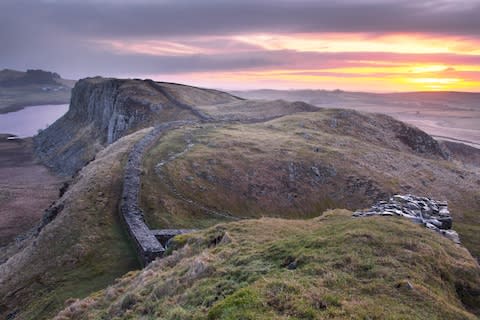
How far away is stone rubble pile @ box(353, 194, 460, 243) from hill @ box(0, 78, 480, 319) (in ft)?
7.65

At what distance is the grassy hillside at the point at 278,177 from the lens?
1847 inches

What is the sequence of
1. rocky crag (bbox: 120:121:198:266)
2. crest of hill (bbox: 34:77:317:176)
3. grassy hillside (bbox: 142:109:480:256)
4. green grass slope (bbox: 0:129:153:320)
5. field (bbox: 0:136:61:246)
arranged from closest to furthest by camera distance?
green grass slope (bbox: 0:129:153:320) < rocky crag (bbox: 120:121:198:266) < grassy hillside (bbox: 142:109:480:256) < field (bbox: 0:136:61:246) < crest of hill (bbox: 34:77:317:176)

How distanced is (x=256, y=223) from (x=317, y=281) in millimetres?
13656

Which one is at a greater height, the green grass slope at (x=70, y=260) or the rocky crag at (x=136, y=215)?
the rocky crag at (x=136, y=215)

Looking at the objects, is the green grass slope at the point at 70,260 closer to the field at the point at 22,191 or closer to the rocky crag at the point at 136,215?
the rocky crag at the point at 136,215

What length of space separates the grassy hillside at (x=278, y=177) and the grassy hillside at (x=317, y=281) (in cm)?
1896

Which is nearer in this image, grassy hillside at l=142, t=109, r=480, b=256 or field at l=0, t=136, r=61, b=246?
grassy hillside at l=142, t=109, r=480, b=256

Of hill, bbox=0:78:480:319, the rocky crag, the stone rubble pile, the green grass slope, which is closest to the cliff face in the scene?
hill, bbox=0:78:480:319

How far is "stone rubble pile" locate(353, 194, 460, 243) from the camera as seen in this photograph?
24008mm

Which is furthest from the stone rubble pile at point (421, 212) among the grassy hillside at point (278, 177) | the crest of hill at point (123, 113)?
the crest of hill at point (123, 113)

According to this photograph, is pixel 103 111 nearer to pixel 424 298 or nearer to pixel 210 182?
pixel 210 182

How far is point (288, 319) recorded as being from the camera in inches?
507

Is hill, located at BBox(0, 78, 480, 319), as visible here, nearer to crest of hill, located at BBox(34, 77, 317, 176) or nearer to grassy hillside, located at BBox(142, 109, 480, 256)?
grassy hillside, located at BBox(142, 109, 480, 256)

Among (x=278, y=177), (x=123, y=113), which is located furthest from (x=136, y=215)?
(x=123, y=113)
